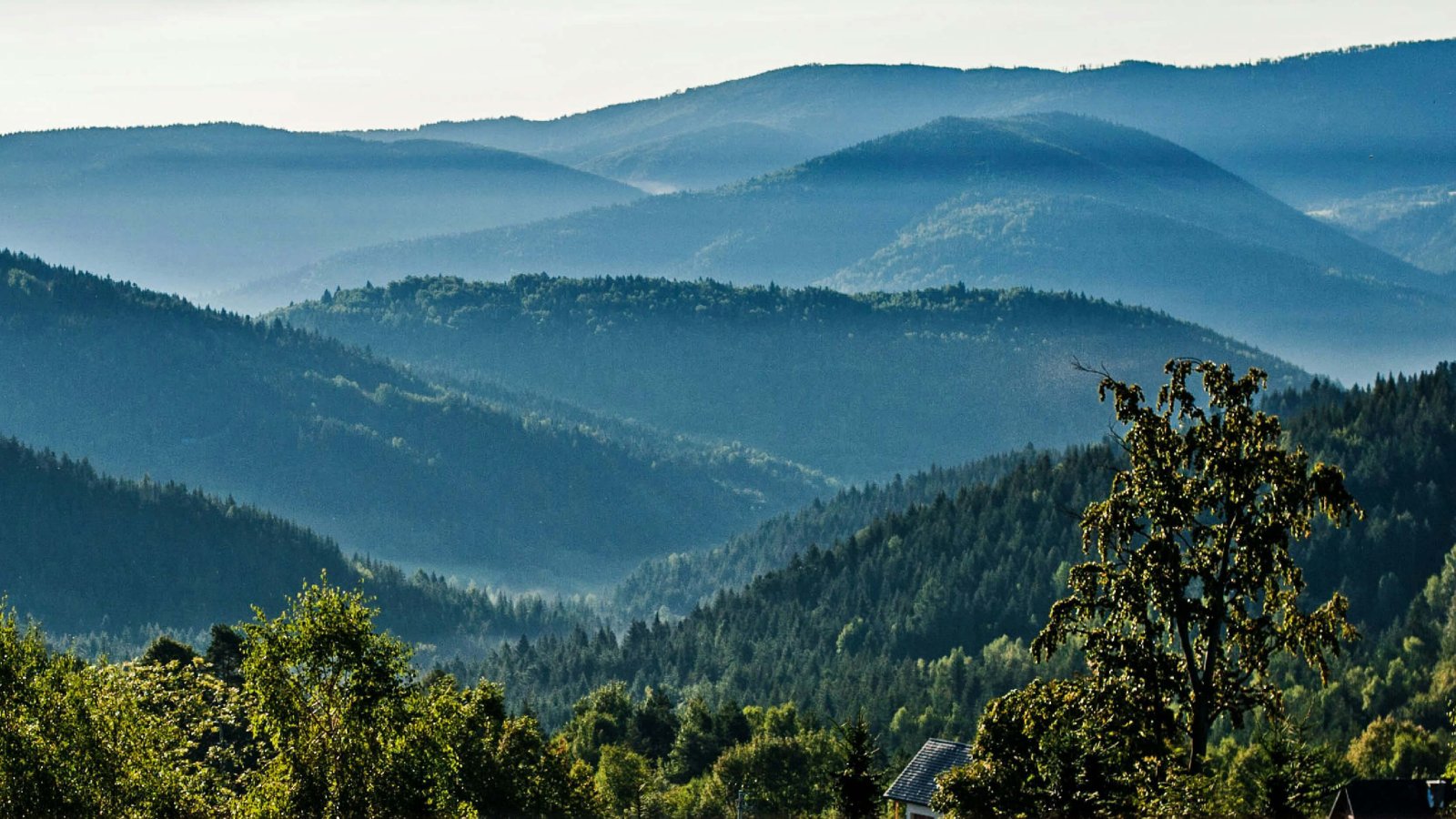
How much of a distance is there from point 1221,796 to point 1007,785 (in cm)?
1631

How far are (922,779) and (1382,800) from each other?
21.6 meters

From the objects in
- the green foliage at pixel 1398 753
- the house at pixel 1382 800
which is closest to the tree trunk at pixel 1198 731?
the house at pixel 1382 800

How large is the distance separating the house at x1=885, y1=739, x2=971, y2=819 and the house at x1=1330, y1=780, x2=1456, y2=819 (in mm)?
16674

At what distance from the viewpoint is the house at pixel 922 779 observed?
96500 millimetres

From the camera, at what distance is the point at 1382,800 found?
101m

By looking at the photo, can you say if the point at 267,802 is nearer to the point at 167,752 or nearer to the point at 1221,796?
the point at 167,752

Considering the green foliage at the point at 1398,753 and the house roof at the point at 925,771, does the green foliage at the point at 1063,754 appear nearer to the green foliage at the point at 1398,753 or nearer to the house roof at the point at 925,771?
the house roof at the point at 925,771

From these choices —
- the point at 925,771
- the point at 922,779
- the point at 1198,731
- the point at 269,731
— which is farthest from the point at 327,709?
the point at 925,771

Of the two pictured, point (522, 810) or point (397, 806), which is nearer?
point (397, 806)

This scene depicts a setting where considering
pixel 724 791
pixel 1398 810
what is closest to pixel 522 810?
pixel 1398 810

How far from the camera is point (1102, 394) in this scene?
159ft

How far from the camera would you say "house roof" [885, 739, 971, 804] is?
96.6m

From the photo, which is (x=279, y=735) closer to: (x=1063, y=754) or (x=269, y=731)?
(x=269, y=731)

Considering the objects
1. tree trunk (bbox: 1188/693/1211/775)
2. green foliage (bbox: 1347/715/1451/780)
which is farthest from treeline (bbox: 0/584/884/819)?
green foliage (bbox: 1347/715/1451/780)
